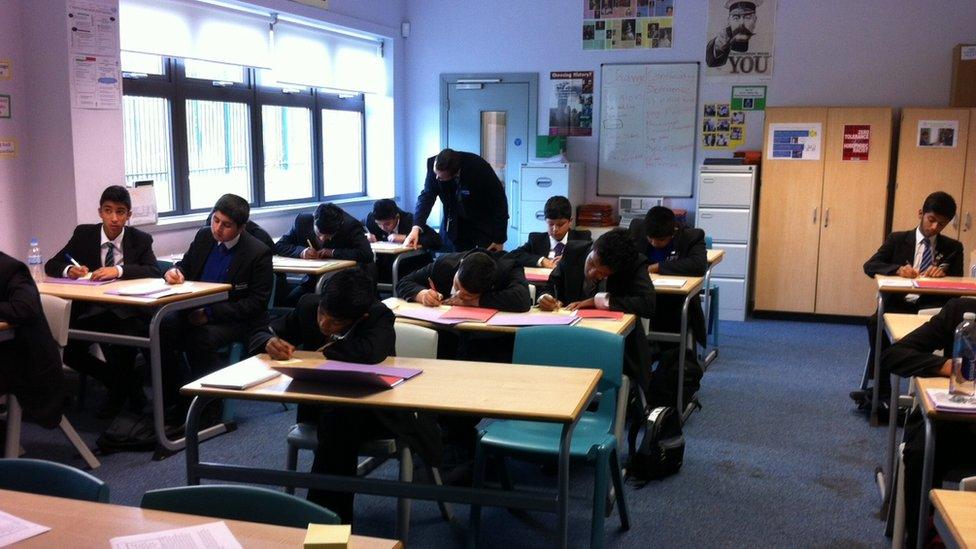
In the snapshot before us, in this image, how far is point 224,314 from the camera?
Result: 4.79 m

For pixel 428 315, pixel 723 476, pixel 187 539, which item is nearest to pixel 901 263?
pixel 723 476

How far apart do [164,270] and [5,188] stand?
1083 millimetres

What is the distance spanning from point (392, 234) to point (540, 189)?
1.67 metres

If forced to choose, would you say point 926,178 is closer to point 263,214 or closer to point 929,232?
point 929,232

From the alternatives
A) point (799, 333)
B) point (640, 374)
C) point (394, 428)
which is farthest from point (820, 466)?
point (799, 333)

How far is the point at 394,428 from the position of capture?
2951mm

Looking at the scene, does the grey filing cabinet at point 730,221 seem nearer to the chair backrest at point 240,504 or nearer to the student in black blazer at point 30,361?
the student in black blazer at point 30,361

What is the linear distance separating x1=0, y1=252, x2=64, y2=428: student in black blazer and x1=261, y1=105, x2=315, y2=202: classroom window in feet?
12.7

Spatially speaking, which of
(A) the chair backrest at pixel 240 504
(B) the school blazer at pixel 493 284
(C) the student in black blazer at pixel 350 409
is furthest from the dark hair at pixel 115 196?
(A) the chair backrest at pixel 240 504

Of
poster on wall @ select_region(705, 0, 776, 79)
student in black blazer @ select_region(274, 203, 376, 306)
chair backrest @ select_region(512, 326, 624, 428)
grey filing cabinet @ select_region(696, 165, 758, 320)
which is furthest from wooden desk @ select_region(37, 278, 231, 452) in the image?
poster on wall @ select_region(705, 0, 776, 79)

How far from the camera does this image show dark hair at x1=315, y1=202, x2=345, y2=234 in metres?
6.30

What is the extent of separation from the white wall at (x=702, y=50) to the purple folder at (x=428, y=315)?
192 inches

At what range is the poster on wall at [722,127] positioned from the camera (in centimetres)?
823

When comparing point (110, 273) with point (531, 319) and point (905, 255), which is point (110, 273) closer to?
point (531, 319)
